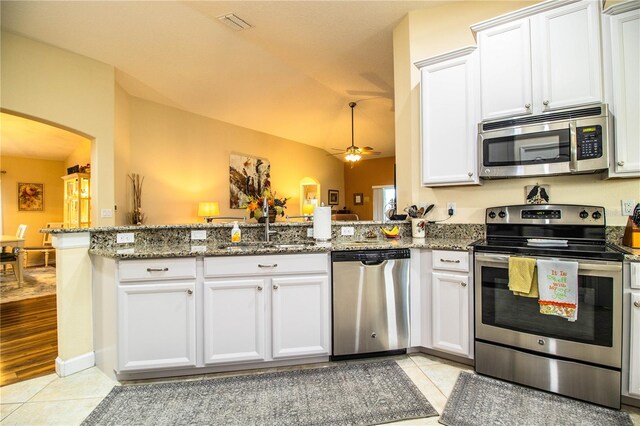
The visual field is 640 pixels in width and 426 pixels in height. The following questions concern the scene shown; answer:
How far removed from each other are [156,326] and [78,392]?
652 millimetres

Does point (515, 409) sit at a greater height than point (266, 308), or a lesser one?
lesser

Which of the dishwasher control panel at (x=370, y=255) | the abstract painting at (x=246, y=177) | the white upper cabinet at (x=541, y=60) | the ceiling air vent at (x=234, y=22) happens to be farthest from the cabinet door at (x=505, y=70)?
the abstract painting at (x=246, y=177)

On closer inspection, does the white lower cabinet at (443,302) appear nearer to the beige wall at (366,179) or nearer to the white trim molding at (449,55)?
the white trim molding at (449,55)

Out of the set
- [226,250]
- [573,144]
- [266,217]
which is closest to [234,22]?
[266,217]

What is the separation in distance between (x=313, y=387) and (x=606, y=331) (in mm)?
1772

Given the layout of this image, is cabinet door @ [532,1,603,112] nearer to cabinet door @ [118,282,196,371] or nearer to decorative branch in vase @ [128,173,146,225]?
cabinet door @ [118,282,196,371]

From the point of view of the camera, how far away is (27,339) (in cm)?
297

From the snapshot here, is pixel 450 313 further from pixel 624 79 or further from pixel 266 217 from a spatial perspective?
pixel 624 79

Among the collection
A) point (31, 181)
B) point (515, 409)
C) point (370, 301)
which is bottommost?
point (515, 409)

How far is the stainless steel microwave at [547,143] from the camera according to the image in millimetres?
2102

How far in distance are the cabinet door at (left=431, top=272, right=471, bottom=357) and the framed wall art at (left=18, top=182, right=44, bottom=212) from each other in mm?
9815

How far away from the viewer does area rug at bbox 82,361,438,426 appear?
1775mm

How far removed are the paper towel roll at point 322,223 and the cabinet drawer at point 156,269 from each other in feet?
3.35

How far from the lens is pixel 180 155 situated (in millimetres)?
5602
